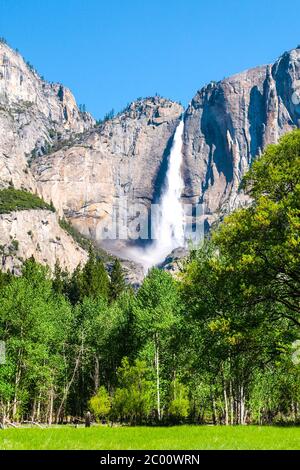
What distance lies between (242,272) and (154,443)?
1030cm

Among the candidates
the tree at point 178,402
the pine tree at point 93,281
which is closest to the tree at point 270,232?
the tree at point 178,402

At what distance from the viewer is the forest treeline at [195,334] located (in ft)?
74.3

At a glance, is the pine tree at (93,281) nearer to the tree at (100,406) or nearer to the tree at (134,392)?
the tree at (100,406)

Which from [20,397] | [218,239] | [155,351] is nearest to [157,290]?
[155,351]

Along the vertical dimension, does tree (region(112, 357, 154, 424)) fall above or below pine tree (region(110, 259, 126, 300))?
below

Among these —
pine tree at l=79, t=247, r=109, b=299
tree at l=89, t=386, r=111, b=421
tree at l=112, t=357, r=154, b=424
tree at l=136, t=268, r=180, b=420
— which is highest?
pine tree at l=79, t=247, r=109, b=299

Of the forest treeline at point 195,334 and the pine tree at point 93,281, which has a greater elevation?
the pine tree at point 93,281

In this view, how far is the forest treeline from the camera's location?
2264cm

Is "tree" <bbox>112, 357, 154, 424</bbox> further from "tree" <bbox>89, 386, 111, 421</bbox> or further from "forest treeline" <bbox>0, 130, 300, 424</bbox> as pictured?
"tree" <bbox>89, 386, 111, 421</bbox>

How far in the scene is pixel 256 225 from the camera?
21812mm

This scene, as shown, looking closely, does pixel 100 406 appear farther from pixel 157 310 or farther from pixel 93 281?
pixel 93 281

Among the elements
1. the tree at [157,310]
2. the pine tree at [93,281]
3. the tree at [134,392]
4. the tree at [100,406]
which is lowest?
the tree at [100,406]

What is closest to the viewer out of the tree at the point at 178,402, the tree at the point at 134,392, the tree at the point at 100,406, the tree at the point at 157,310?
the tree at the point at 134,392

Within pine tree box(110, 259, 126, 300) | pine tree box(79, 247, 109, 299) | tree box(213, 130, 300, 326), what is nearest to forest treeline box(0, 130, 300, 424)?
tree box(213, 130, 300, 326)
